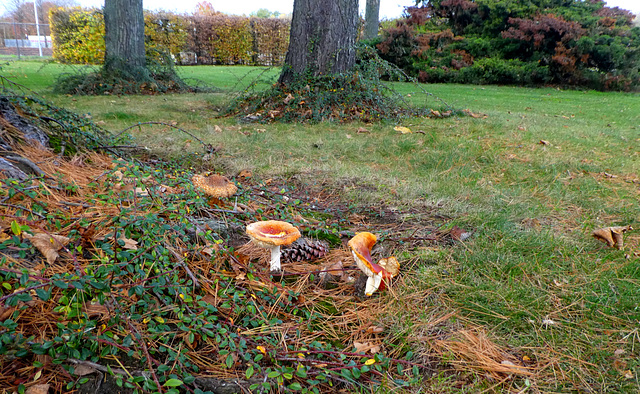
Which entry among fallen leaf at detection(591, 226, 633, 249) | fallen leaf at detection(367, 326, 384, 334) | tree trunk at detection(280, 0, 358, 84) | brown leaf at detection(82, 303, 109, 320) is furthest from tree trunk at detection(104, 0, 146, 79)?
fallen leaf at detection(591, 226, 633, 249)

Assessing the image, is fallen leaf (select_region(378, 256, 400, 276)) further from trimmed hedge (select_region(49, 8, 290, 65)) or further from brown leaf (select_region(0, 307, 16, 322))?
trimmed hedge (select_region(49, 8, 290, 65))

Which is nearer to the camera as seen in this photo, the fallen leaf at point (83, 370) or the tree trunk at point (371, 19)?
the fallen leaf at point (83, 370)

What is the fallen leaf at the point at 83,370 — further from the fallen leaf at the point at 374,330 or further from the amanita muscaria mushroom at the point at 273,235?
the fallen leaf at the point at 374,330

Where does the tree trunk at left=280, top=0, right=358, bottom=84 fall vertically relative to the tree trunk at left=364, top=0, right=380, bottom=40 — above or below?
below

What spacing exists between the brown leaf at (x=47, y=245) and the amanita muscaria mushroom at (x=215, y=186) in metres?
0.98

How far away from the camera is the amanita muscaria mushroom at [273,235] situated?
5.75ft

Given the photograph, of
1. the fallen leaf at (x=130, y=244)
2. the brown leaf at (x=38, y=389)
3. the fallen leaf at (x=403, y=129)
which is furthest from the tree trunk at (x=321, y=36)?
the brown leaf at (x=38, y=389)

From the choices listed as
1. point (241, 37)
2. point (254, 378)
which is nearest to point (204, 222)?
point (254, 378)

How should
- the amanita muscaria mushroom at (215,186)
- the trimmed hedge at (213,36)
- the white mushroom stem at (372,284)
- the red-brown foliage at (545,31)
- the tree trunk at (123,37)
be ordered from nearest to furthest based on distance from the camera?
the white mushroom stem at (372,284) → the amanita muscaria mushroom at (215,186) → the tree trunk at (123,37) → the red-brown foliage at (545,31) → the trimmed hedge at (213,36)

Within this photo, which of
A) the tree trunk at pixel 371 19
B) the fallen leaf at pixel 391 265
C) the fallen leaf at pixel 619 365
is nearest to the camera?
the fallen leaf at pixel 619 365

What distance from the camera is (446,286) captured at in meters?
1.80

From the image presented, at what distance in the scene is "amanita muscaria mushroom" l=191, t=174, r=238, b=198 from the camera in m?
2.43

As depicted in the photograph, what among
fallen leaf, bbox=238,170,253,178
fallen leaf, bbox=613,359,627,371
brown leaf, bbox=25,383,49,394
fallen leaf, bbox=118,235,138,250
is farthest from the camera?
fallen leaf, bbox=238,170,253,178

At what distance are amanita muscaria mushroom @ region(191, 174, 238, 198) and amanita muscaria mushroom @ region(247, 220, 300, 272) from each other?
67 cm
